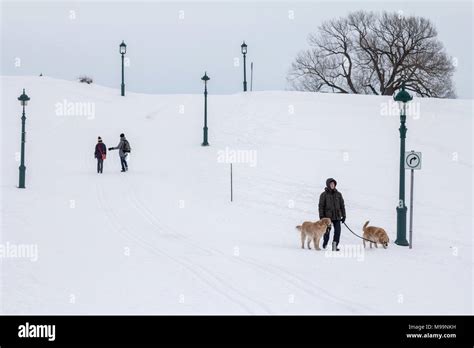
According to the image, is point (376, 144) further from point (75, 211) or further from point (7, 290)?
point (7, 290)

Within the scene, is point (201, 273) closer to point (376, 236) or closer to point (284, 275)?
point (284, 275)

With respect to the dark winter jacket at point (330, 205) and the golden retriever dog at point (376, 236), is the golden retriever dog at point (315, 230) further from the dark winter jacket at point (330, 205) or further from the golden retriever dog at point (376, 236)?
the golden retriever dog at point (376, 236)

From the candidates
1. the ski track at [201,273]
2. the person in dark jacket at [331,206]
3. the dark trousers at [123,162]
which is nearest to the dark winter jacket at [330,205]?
the person in dark jacket at [331,206]

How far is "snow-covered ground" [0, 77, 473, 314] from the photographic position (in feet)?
28.6

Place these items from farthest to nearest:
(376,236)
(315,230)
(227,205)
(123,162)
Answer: (123,162) → (227,205) → (376,236) → (315,230)

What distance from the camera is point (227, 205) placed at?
18453 millimetres

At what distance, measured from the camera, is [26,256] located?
10.6 metres

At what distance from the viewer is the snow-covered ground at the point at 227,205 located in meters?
8.73

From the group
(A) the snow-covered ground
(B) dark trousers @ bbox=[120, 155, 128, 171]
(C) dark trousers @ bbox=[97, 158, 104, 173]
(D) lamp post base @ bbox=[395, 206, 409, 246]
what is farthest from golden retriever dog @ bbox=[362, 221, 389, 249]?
(C) dark trousers @ bbox=[97, 158, 104, 173]

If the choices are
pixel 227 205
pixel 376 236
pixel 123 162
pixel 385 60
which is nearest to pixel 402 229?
pixel 376 236

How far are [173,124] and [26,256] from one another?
23.8 m

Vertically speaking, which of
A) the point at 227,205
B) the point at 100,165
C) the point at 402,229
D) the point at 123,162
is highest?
the point at 123,162

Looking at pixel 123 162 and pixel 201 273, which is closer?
pixel 201 273

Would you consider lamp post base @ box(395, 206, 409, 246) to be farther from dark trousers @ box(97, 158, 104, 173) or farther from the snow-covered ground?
dark trousers @ box(97, 158, 104, 173)
